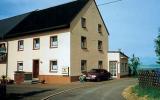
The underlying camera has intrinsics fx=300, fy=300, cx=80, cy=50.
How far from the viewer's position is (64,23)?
35781 mm

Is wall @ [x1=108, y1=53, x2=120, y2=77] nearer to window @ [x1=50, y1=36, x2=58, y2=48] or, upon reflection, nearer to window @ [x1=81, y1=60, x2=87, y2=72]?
window @ [x1=81, y1=60, x2=87, y2=72]

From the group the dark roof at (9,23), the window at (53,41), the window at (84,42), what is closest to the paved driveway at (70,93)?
the window at (53,41)

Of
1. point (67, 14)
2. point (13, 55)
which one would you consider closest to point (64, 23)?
point (67, 14)

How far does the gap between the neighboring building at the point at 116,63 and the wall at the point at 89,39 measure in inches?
28.3

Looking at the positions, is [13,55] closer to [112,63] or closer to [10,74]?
[10,74]

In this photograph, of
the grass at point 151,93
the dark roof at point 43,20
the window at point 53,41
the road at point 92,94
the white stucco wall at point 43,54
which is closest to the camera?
the grass at point 151,93

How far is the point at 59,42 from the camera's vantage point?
1428 inches

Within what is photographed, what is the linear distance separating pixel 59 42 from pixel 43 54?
3.16 metres

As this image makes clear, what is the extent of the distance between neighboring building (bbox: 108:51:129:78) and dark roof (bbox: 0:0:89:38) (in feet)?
27.9

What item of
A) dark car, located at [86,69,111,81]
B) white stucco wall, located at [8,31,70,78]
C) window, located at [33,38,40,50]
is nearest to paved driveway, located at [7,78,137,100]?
dark car, located at [86,69,111,81]

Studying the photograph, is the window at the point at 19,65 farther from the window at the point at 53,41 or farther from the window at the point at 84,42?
the window at the point at 84,42

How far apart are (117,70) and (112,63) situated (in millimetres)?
1458

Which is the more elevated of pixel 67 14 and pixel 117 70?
pixel 67 14

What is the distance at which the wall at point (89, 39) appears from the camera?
36.0 meters
